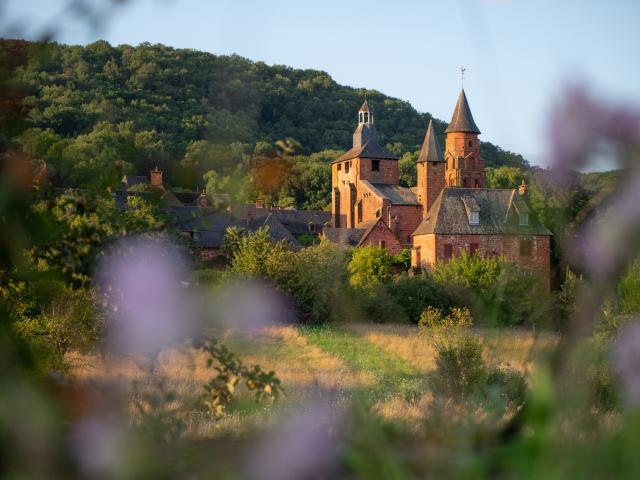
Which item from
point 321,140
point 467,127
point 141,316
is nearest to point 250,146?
point 141,316

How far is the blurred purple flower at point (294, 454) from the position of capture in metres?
0.88

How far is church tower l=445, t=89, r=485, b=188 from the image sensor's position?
50.7m

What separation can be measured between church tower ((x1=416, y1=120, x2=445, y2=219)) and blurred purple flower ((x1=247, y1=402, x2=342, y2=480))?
47.8 meters

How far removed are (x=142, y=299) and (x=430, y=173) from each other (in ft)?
158

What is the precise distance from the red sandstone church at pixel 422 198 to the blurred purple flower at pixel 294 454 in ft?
110

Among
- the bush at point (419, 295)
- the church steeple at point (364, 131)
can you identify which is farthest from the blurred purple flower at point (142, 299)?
the church steeple at point (364, 131)

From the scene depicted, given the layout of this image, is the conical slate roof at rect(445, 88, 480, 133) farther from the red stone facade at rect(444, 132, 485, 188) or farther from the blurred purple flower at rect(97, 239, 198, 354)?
the blurred purple flower at rect(97, 239, 198, 354)

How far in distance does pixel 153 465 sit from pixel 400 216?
48405 millimetres

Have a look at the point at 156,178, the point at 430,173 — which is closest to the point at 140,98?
the point at 156,178

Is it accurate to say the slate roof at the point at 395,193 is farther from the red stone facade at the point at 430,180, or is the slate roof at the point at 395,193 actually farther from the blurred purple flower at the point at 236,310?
the blurred purple flower at the point at 236,310

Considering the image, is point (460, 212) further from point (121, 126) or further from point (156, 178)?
point (156, 178)

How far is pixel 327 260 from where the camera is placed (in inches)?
1016

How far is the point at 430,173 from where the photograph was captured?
49062 mm

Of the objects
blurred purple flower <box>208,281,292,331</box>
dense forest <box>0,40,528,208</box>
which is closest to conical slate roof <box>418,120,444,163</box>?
dense forest <box>0,40,528,208</box>
